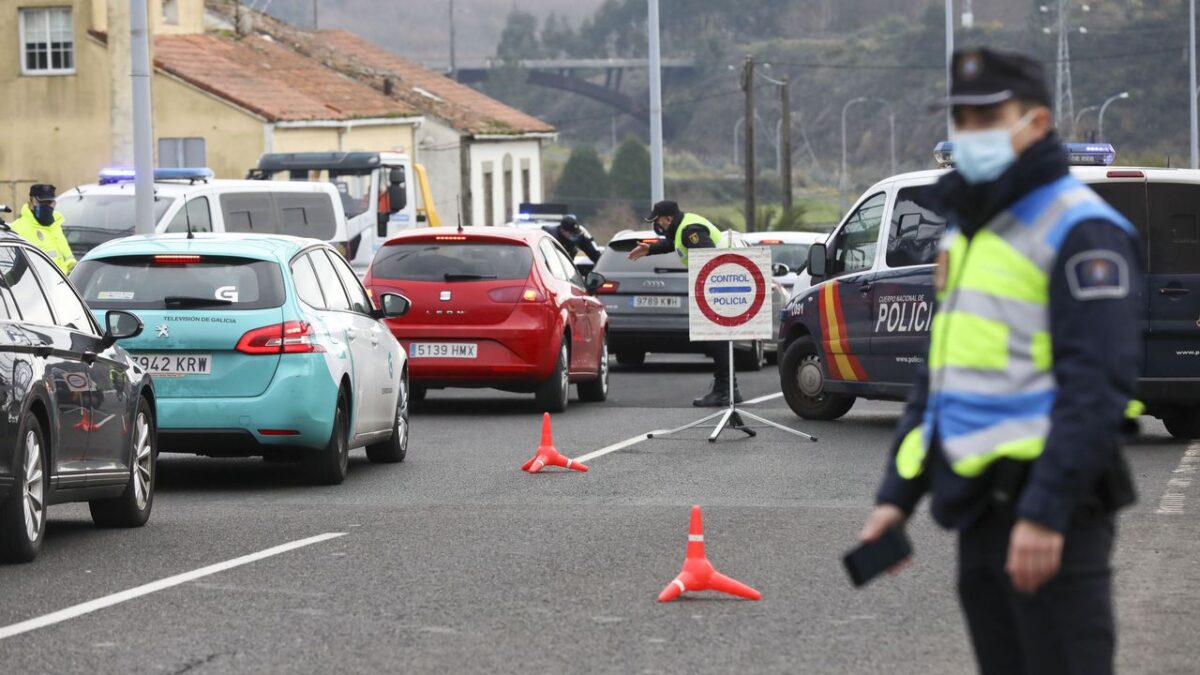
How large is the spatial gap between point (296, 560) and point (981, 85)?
20.1ft

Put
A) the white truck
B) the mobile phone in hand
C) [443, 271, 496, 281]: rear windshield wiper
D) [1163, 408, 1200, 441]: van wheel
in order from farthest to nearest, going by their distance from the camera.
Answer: the white truck → [443, 271, 496, 281]: rear windshield wiper → [1163, 408, 1200, 441]: van wheel → the mobile phone in hand

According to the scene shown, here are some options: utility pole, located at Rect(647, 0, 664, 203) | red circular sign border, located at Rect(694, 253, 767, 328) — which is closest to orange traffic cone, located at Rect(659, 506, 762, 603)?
red circular sign border, located at Rect(694, 253, 767, 328)

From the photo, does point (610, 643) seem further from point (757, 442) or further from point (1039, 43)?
point (1039, 43)

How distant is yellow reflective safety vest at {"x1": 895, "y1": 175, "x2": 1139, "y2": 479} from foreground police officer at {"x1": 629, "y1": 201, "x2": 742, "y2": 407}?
1342cm

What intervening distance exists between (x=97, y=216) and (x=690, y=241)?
9.99 meters

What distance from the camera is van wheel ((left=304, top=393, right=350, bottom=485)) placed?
13.5 metres

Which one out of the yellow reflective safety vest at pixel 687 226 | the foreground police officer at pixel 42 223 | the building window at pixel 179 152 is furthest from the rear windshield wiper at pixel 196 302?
the building window at pixel 179 152

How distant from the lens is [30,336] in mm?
10102

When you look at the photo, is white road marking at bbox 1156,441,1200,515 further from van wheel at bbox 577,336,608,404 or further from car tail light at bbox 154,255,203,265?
Result: van wheel at bbox 577,336,608,404

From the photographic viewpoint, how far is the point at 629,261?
25.0 meters

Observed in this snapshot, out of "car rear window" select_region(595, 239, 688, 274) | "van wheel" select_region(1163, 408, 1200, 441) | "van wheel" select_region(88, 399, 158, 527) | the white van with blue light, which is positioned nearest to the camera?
"van wheel" select_region(88, 399, 158, 527)

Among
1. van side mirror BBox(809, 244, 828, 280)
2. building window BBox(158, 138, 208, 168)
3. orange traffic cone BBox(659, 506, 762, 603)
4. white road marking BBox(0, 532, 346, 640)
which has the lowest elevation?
white road marking BBox(0, 532, 346, 640)

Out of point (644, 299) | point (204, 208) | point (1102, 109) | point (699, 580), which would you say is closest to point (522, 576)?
point (699, 580)

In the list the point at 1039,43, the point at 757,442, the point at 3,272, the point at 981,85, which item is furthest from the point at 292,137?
the point at 1039,43
